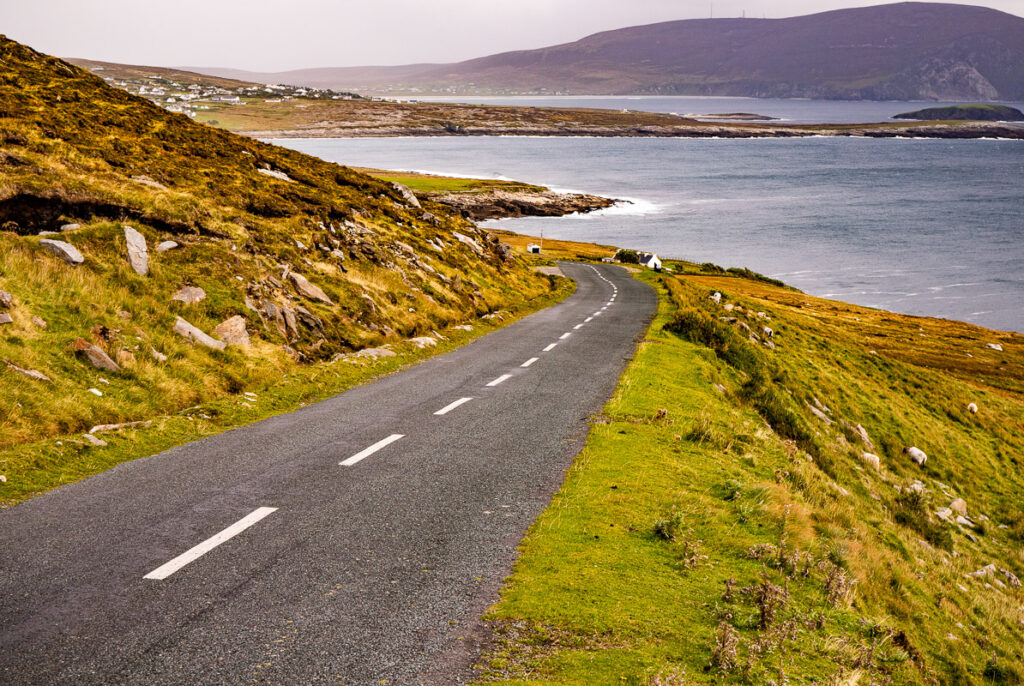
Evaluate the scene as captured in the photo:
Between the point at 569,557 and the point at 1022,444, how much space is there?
3478cm

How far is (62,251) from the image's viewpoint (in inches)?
615

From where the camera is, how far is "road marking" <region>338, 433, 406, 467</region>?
33.0 feet

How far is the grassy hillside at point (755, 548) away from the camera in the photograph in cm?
570

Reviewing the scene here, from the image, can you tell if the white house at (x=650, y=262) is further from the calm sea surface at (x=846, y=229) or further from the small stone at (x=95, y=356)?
the small stone at (x=95, y=356)

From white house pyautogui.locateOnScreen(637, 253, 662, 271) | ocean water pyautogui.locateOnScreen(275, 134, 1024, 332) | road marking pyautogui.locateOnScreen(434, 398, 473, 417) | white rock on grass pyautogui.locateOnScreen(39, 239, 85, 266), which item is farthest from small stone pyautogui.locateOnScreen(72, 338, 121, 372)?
ocean water pyautogui.locateOnScreen(275, 134, 1024, 332)

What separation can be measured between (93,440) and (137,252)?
820 cm

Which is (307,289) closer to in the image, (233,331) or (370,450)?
(233,331)

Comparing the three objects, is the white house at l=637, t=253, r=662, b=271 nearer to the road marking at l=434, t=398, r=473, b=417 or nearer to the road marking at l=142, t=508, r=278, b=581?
the road marking at l=434, t=398, r=473, b=417

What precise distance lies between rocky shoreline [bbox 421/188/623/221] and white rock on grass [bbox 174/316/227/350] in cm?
10705

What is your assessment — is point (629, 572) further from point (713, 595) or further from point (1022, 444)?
point (1022, 444)

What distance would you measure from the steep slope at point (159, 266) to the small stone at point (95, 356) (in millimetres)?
35

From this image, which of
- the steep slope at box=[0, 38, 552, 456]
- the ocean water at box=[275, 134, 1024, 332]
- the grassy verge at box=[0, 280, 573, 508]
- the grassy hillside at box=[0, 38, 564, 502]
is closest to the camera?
the grassy verge at box=[0, 280, 573, 508]

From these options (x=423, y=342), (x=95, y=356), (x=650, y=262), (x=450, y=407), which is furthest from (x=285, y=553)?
(x=650, y=262)

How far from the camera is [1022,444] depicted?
3222 centimetres
